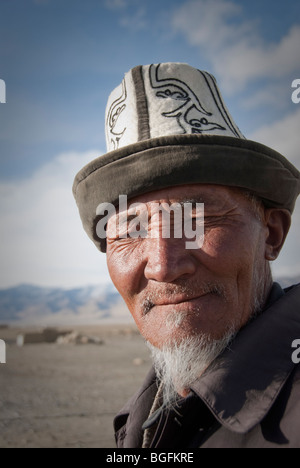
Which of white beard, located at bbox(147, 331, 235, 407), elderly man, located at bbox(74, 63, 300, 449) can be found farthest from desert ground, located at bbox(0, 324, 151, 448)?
elderly man, located at bbox(74, 63, 300, 449)

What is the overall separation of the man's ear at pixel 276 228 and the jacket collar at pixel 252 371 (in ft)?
1.30

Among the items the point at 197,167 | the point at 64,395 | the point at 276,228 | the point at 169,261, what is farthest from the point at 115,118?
the point at 64,395

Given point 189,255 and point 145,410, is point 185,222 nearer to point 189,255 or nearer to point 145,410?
point 189,255

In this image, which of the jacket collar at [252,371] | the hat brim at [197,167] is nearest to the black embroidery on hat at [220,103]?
the hat brim at [197,167]

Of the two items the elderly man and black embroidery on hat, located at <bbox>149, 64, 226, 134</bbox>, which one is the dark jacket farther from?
black embroidery on hat, located at <bbox>149, 64, 226, 134</bbox>

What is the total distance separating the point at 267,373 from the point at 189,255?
573mm

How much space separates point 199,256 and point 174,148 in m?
0.52

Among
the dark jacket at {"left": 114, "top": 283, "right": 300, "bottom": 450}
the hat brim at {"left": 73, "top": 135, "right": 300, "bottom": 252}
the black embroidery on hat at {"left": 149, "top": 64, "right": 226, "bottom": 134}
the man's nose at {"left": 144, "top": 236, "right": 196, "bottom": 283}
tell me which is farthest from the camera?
the black embroidery on hat at {"left": 149, "top": 64, "right": 226, "bottom": 134}

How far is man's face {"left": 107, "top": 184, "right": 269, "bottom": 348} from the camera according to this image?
5.46 ft

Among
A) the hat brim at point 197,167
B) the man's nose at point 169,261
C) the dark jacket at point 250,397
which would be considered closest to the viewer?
the dark jacket at point 250,397

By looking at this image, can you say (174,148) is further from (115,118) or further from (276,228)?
(276,228)

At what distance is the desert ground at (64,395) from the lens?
639 cm

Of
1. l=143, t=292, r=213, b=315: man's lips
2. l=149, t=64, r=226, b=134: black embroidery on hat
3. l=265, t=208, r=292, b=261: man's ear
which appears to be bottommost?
l=143, t=292, r=213, b=315: man's lips

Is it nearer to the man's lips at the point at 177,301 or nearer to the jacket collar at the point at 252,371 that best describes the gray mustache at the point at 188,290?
the man's lips at the point at 177,301
